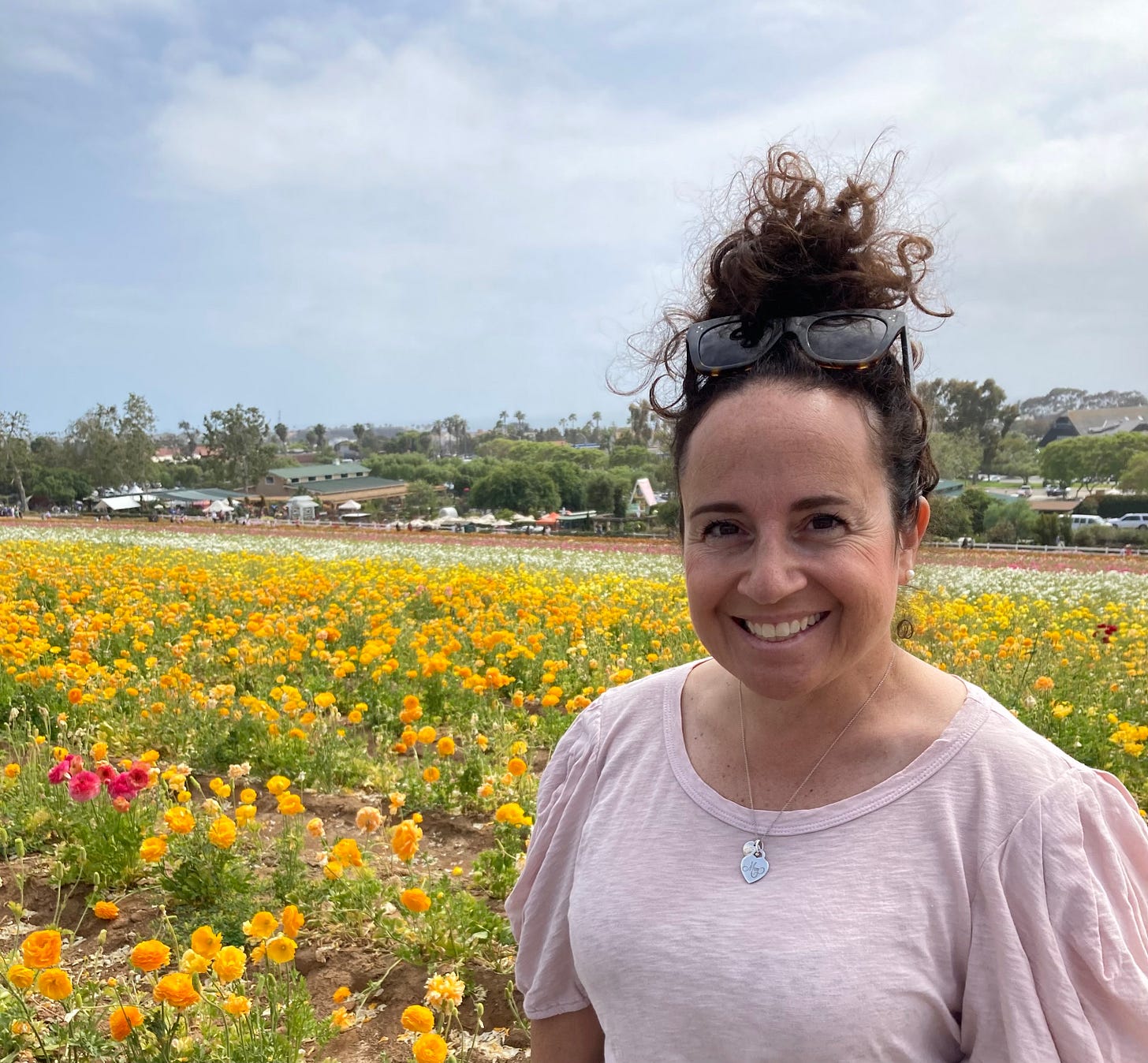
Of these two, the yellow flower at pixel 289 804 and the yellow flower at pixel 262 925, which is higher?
the yellow flower at pixel 289 804

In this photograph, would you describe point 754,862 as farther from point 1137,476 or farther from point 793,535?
point 1137,476

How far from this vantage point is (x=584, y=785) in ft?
5.49

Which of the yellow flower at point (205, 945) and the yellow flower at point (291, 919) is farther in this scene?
the yellow flower at point (291, 919)

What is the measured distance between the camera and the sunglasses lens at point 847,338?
1.42 m

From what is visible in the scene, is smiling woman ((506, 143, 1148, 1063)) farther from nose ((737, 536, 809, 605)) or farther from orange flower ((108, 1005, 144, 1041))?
orange flower ((108, 1005, 144, 1041))

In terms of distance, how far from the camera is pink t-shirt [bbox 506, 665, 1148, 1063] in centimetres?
118

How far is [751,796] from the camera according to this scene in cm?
146

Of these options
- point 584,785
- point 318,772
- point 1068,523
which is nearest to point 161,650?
point 318,772

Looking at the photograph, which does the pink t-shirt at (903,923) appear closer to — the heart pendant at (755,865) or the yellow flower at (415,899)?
the heart pendant at (755,865)

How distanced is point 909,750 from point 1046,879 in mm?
243

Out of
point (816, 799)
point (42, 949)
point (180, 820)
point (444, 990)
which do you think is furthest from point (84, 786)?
point (816, 799)


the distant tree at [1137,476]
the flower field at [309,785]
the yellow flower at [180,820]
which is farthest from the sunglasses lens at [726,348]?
A: the distant tree at [1137,476]

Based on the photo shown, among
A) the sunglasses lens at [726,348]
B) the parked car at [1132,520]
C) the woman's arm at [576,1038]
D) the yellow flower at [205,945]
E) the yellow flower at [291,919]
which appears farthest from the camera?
the parked car at [1132,520]

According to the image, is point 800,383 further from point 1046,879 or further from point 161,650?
point 161,650
